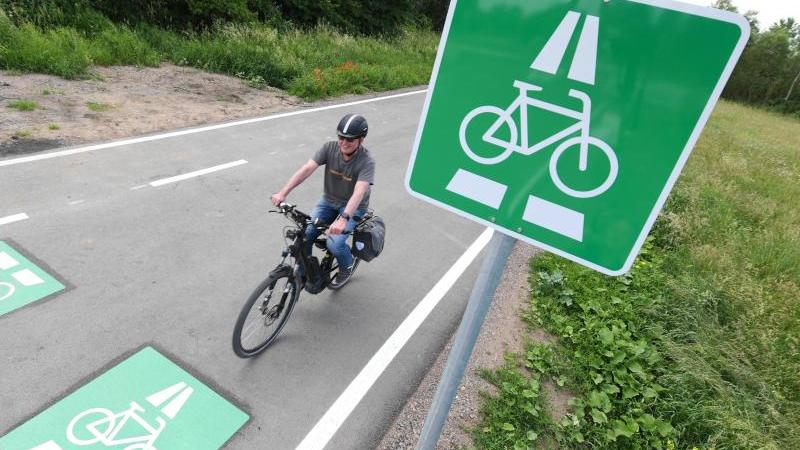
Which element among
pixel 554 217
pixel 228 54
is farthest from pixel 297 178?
pixel 228 54

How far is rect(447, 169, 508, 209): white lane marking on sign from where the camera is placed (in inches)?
63.7

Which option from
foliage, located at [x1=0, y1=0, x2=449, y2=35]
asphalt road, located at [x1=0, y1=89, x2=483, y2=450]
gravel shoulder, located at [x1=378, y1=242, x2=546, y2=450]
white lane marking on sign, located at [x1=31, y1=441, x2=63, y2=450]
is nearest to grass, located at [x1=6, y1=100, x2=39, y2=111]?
asphalt road, located at [x1=0, y1=89, x2=483, y2=450]

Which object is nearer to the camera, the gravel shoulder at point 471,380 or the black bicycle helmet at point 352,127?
the gravel shoulder at point 471,380

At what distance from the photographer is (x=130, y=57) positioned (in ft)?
38.0

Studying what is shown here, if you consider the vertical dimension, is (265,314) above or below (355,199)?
below

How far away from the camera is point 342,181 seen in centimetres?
444

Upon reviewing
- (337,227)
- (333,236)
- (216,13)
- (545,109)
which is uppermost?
(545,109)

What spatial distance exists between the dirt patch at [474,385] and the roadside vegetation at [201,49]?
930 centimetres

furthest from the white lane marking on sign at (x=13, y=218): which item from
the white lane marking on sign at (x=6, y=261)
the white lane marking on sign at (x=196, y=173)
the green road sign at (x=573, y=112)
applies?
the green road sign at (x=573, y=112)

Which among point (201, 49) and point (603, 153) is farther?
point (201, 49)

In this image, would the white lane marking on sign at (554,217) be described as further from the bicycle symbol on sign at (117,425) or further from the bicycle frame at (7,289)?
the bicycle frame at (7,289)

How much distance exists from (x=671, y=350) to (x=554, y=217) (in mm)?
4338

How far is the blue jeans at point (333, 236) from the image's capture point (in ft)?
14.4

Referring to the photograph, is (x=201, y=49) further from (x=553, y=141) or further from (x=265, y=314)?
(x=553, y=141)
